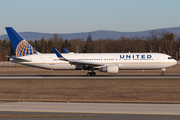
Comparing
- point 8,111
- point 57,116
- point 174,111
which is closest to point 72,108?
point 57,116

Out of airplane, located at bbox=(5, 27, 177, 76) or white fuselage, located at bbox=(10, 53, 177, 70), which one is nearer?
airplane, located at bbox=(5, 27, 177, 76)

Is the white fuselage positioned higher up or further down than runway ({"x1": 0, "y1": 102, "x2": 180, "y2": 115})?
higher up

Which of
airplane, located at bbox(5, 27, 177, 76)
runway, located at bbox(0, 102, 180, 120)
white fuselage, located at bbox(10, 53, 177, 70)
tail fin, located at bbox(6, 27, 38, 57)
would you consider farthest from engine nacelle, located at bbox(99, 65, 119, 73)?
runway, located at bbox(0, 102, 180, 120)

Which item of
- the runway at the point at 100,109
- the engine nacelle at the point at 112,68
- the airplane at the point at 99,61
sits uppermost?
Answer: the airplane at the point at 99,61

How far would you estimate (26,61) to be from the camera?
42.4m

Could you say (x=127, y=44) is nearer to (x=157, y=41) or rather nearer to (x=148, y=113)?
(x=157, y=41)

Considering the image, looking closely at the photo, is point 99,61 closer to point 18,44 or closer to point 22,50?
point 22,50

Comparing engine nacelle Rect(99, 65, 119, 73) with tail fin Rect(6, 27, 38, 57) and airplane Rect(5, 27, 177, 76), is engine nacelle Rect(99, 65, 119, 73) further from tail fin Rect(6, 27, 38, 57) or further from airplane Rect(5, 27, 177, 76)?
tail fin Rect(6, 27, 38, 57)

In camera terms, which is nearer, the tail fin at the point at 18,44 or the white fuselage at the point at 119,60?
the white fuselage at the point at 119,60

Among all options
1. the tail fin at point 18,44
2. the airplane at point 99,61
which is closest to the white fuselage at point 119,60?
the airplane at point 99,61

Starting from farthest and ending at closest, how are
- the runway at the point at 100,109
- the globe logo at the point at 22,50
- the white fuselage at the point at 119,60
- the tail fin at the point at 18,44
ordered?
the globe logo at the point at 22,50, the tail fin at the point at 18,44, the white fuselage at the point at 119,60, the runway at the point at 100,109

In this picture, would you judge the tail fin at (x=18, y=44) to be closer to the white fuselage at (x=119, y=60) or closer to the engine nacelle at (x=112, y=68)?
the white fuselage at (x=119, y=60)

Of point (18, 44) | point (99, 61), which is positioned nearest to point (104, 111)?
point (99, 61)

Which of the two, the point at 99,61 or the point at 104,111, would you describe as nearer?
the point at 104,111
